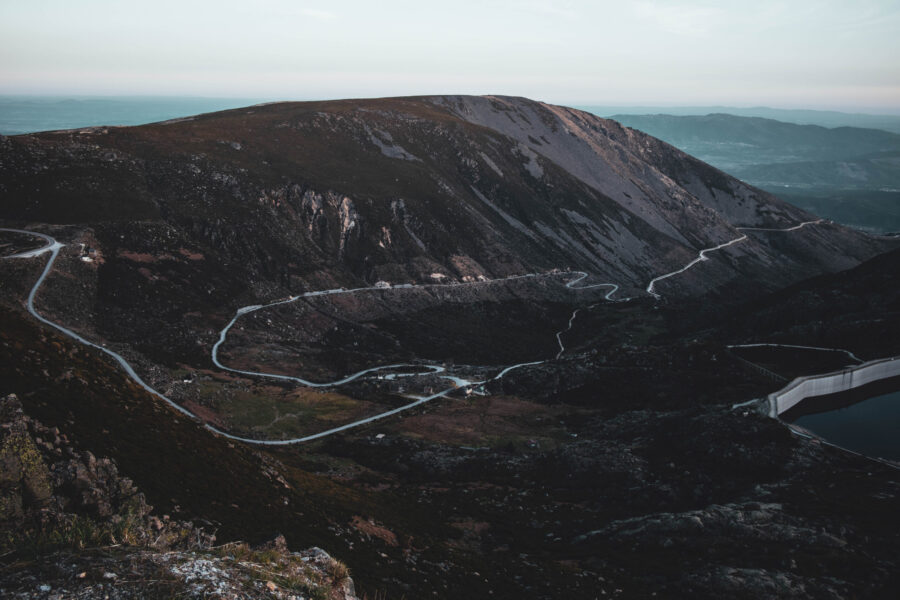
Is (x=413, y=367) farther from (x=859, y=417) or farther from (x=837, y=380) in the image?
(x=859, y=417)

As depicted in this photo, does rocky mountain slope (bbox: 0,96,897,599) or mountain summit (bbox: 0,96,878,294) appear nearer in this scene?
rocky mountain slope (bbox: 0,96,897,599)

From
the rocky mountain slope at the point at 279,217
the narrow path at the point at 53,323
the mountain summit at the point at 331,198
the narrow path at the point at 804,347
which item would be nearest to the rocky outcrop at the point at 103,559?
the narrow path at the point at 53,323

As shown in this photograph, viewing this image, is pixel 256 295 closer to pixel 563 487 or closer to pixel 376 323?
pixel 376 323

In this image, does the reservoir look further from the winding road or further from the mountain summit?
the mountain summit

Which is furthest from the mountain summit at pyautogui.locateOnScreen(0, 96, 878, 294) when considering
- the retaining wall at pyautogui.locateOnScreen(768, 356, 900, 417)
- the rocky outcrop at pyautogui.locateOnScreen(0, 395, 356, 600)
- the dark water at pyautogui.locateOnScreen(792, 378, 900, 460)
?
the rocky outcrop at pyautogui.locateOnScreen(0, 395, 356, 600)

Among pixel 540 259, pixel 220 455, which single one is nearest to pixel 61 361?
pixel 220 455

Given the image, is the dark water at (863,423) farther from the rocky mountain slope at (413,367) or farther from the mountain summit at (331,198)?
the mountain summit at (331,198)

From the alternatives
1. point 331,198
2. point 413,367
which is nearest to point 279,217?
point 331,198

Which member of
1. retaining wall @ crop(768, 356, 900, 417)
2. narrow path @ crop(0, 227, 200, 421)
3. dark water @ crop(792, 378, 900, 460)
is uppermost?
narrow path @ crop(0, 227, 200, 421)
